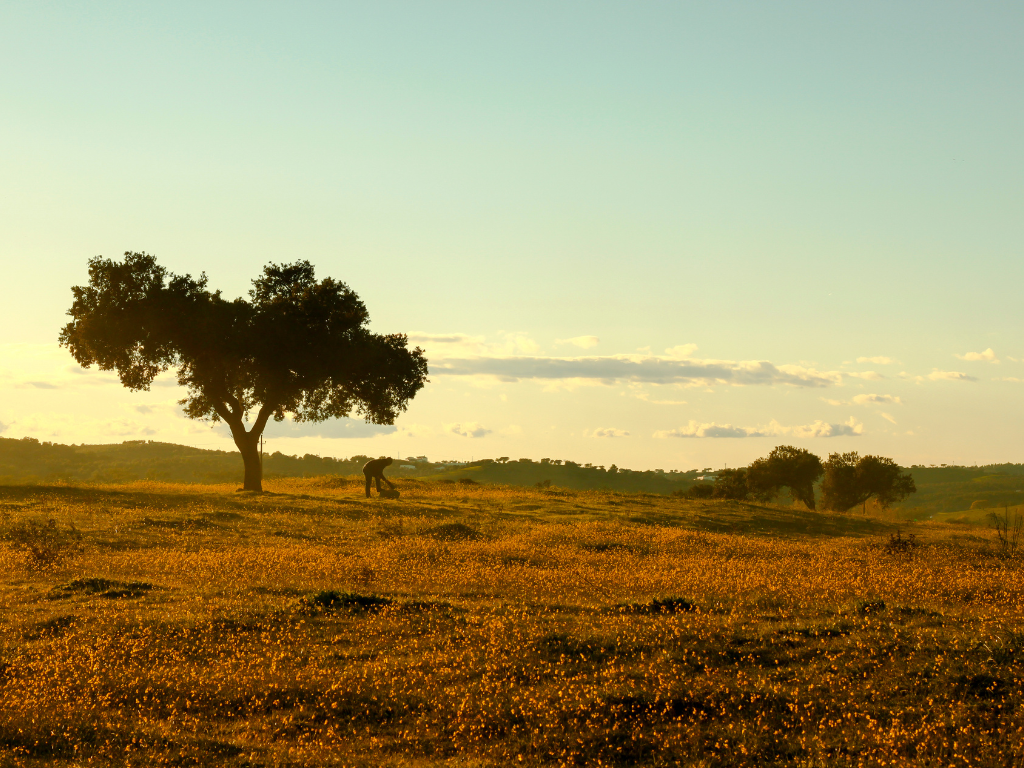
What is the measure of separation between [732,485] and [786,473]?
5188mm

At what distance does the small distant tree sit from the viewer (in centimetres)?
7616

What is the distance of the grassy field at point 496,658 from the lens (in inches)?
373

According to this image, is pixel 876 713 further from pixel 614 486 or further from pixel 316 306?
pixel 614 486

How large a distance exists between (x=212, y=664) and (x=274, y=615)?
2.67 m

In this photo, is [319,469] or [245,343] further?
[319,469]

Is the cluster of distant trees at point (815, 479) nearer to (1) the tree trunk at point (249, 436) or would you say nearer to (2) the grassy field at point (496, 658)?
(1) the tree trunk at point (249, 436)

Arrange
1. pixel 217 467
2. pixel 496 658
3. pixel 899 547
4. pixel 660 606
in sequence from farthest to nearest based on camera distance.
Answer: pixel 217 467
pixel 899 547
pixel 660 606
pixel 496 658

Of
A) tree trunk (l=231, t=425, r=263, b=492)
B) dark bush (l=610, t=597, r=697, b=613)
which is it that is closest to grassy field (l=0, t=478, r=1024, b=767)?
dark bush (l=610, t=597, r=697, b=613)

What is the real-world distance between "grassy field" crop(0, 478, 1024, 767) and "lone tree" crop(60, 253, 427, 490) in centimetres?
2365

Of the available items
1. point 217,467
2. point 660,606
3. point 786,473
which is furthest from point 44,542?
point 217,467

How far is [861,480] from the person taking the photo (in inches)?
3017

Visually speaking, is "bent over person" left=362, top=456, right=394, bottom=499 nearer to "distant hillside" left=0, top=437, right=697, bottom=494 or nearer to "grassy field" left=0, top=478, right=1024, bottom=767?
"grassy field" left=0, top=478, right=1024, bottom=767

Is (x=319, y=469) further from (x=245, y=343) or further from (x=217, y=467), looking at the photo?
(x=245, y=343)

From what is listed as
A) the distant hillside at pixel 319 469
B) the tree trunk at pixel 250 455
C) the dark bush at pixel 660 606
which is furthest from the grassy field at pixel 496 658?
the distant hillside at pixel 319 469
